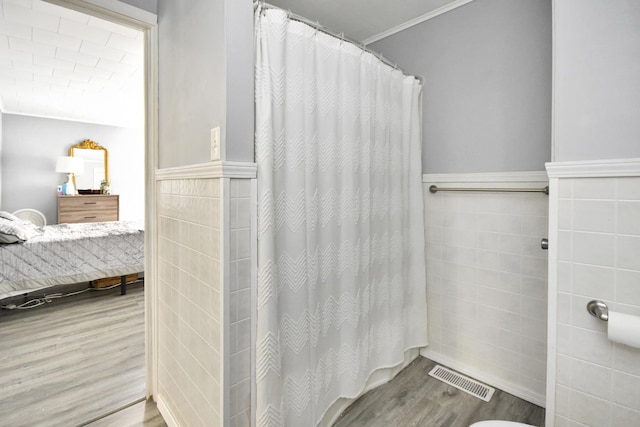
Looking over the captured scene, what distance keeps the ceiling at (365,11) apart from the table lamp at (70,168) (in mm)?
4678

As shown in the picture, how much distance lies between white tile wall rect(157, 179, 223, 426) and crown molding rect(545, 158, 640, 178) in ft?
4.17

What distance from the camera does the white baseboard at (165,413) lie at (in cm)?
153

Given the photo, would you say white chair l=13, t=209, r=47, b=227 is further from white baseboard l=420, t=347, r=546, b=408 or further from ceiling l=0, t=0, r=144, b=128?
white baseboard l=420, t=347, r=546, b=408

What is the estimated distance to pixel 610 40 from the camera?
1044mm

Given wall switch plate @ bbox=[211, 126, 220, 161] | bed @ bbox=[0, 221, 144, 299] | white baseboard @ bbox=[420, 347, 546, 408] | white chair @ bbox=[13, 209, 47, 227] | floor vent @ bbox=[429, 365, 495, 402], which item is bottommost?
floor vent @ bbox=[429, 365, 495, 402]

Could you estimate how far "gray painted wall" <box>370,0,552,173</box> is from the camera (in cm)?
166

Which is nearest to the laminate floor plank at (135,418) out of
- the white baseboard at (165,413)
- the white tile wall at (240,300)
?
the white baseboard at (165,413)

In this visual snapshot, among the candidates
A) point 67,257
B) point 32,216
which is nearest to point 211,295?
point 67,257

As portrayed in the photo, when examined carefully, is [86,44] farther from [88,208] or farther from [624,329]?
[624,329]

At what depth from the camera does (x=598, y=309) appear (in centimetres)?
108

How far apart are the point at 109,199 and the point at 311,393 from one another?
5.24 metres

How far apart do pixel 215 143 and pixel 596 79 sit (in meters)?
1.38

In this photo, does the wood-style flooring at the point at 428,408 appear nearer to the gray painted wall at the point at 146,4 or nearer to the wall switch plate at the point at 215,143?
the wall switch plate at the point at 215,143

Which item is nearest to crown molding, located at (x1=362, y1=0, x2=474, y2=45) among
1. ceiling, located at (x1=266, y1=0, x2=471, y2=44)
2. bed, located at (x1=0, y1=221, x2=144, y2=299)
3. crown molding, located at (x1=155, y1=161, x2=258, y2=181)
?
ceiling, located at (x1=266, y1=0, x2=471, y2=44)
